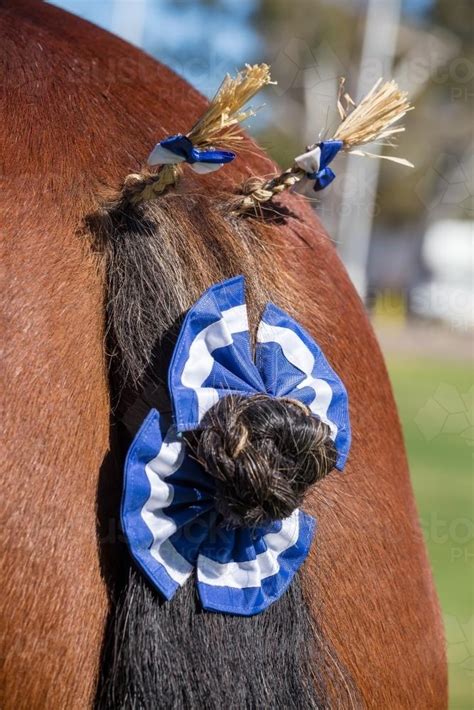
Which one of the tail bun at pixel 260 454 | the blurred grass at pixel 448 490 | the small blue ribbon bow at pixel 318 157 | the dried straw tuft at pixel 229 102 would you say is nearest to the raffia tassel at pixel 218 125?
the dried straw tuft at pixel 229 102

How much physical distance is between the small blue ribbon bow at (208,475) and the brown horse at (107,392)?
1.7 inches

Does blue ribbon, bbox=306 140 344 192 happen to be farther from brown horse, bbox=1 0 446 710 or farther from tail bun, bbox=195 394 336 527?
tail bun, bbox=195 394 336 527

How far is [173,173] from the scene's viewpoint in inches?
46.1

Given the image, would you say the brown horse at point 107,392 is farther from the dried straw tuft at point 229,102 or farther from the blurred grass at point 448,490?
the blurred grass at point 448,490

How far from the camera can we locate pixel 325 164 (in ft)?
4.32

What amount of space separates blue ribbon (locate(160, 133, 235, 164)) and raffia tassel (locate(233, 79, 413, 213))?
0.10 m

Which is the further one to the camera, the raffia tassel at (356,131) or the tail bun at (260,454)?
the raffia tassel at (356,131)

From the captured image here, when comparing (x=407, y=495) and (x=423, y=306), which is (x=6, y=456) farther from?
(x=423, y=306)

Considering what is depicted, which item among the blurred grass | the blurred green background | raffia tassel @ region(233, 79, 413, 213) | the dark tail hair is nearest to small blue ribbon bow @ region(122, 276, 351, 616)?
the dark tail hair

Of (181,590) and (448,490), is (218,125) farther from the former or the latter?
(448,490)

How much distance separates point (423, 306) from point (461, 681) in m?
16.8

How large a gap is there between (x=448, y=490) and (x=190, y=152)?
21.5 feet

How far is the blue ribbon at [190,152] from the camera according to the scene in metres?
1.14

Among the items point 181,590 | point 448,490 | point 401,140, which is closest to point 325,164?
point 181,590
